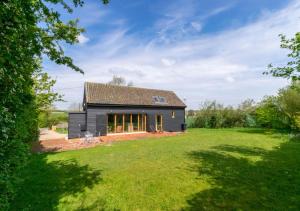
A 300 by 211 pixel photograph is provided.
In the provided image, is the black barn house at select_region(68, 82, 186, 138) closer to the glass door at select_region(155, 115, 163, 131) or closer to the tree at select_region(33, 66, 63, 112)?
the glass door at select_region(155, 115, 163, 131)

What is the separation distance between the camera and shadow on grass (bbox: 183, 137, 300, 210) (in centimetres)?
450

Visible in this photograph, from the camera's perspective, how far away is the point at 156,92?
83.7 ft

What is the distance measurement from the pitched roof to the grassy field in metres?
11.0

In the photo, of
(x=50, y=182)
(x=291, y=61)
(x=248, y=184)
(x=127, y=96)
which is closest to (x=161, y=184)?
(x=248, y=184)

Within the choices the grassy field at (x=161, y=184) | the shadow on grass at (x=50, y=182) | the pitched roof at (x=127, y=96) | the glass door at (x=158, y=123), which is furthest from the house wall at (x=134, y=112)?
the shadow on grass at (x=50, y=182)

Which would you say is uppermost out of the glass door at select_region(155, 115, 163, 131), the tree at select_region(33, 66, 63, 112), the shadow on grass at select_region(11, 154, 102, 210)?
the tree at select_region(33, 66, 63, 112)

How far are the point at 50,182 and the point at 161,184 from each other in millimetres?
3635

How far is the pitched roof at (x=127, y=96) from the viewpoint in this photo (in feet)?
63.6

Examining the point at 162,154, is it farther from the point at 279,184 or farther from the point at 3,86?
the point at 3,86

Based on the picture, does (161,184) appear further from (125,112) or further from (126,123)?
(126,123)

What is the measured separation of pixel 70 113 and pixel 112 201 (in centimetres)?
1439

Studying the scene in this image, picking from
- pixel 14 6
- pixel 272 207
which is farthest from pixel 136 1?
pixel 272 207

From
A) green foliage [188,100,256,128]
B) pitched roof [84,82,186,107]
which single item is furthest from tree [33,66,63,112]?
green foliage [188,100,256,128]

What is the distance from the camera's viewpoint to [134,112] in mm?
21094
